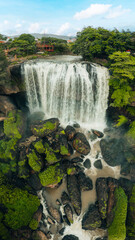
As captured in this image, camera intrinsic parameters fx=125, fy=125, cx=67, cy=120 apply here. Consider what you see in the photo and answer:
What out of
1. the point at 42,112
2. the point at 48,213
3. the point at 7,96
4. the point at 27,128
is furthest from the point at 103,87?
the point at 48,213

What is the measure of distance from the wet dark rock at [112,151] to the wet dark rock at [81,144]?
2153 mm

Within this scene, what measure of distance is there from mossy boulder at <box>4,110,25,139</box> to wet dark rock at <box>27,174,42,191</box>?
546cm

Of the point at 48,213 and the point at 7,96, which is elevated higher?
the point at 7,96

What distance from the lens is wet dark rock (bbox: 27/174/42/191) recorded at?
514 inches

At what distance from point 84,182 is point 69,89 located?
1223 cm

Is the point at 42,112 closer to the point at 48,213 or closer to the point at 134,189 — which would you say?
the point at 48,213

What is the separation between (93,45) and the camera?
19.8 meters

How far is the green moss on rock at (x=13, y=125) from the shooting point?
16047mm

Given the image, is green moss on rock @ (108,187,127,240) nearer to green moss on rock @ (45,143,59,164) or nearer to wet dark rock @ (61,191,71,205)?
wet dark rock @ (61,191,71,205)

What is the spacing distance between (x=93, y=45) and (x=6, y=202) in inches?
895

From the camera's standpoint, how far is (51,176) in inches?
508

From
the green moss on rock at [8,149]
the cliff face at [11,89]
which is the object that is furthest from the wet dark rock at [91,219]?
the cliff face at [11,89]

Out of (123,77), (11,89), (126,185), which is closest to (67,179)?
(126,185)

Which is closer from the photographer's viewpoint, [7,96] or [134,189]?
[134,189]
